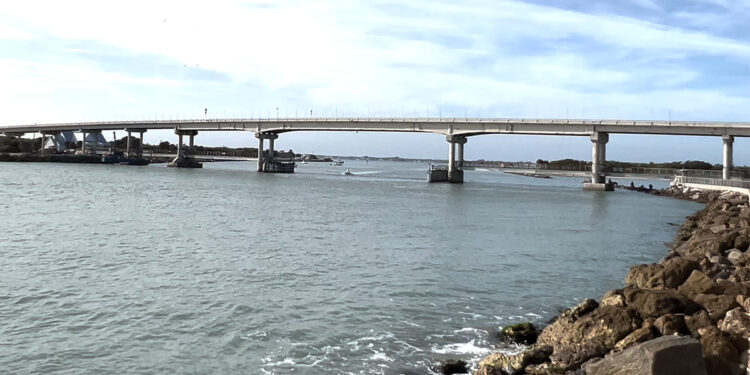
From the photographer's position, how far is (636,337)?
A: 1081 cm

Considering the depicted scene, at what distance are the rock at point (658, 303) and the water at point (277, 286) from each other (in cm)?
283

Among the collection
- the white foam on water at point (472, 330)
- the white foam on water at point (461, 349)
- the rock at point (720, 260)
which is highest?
the rock at point (720, 260)

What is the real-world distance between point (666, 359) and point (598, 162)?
83.7m

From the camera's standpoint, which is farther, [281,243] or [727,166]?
[727,166]

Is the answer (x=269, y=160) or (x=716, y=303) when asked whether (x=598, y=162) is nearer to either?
(x=269, y=160)

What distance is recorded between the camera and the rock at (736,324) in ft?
35.2

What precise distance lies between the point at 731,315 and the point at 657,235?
85.0 feet

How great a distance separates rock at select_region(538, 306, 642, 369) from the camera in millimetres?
10883

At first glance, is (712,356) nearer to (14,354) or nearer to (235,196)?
(14,354)

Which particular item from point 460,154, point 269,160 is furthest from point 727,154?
point 269,160

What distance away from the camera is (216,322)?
560 inches

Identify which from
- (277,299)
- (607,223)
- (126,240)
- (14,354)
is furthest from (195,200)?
(14,354)

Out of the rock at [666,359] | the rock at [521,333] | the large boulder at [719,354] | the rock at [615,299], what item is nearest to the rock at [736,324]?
the large boulder at [719,354]

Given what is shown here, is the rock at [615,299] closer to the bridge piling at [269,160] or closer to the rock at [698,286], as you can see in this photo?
the rock at [698,286]
